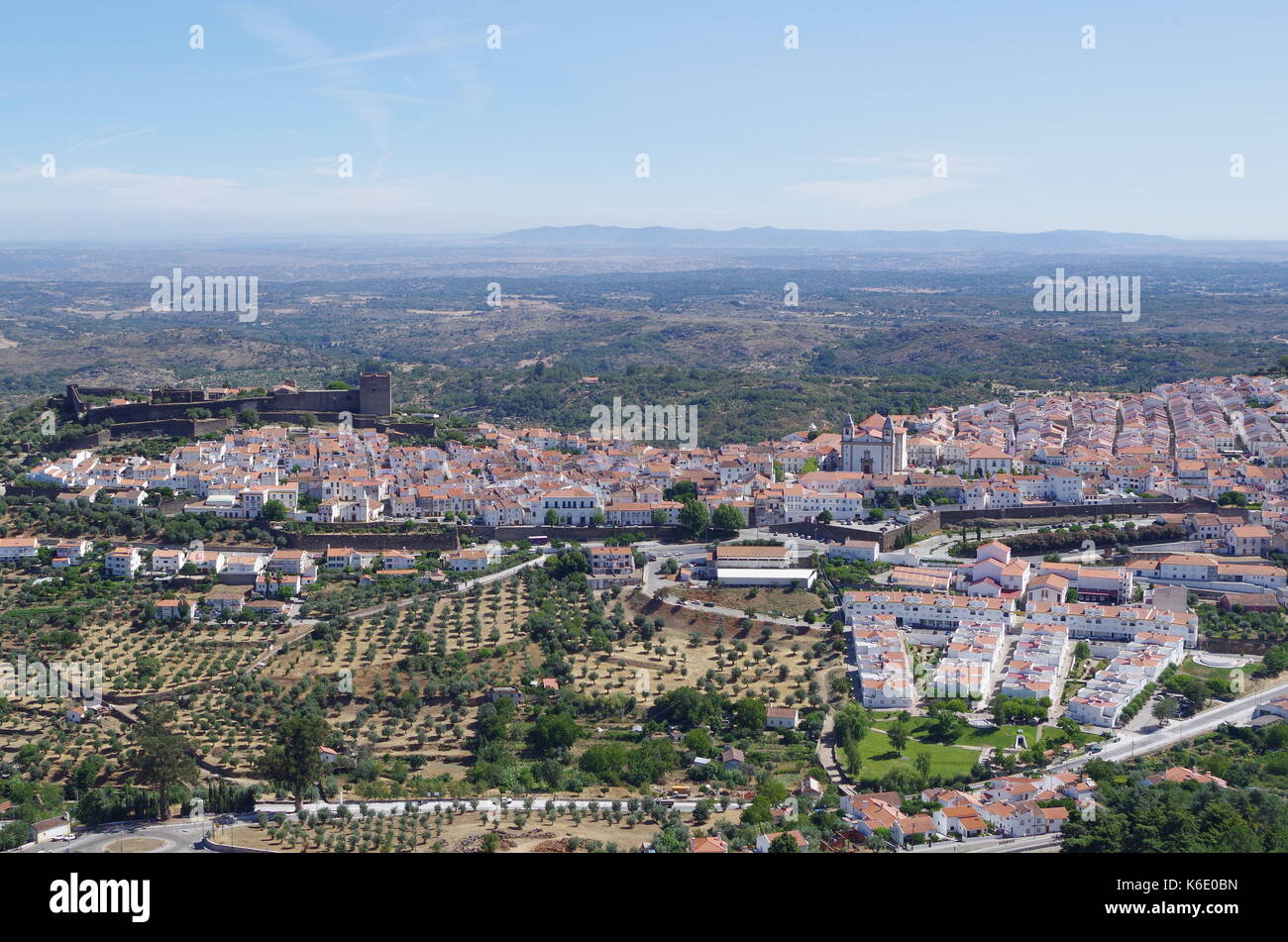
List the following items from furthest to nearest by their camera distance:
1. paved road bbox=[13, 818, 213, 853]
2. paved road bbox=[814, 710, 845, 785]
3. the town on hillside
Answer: paved road bbox=[814, 710, 845, 785] → the town on hillside → paved road bbox=[13, 818, 213, 853]

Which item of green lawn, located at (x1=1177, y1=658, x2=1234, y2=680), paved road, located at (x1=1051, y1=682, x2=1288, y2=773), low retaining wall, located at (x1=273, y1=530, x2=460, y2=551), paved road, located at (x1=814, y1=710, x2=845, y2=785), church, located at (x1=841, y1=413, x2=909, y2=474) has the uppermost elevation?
church, located at (x1=841, y1=413, x2=909, y2=474)

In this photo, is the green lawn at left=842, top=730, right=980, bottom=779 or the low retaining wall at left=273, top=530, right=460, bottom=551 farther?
the low retaining wall at left=273, top=530, right=460, bottom=551

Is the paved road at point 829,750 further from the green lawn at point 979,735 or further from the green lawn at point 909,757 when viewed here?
the green lawn at point 979,735

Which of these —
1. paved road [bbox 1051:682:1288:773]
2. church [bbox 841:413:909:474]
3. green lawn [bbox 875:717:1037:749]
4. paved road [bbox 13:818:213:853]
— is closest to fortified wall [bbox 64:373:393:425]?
church [bbox 841:413:909:474]

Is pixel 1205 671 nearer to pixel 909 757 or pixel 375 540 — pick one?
pixel 909 757

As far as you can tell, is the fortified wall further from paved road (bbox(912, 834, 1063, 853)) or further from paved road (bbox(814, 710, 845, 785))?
paved road (bbox(912, 834, 1063, 853))

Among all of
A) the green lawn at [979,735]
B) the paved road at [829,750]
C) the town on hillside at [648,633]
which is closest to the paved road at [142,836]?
the town on hillside at [648,633]

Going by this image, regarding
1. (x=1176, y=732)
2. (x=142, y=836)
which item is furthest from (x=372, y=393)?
(x=1176, y=732)

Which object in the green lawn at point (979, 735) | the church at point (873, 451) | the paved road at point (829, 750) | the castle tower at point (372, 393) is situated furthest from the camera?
the castle tower at point (372, 393)
